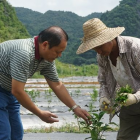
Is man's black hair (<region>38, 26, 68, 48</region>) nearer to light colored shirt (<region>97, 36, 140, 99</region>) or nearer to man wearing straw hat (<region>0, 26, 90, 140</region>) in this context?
man wearing straw hat (<region>0, 26, 90, 140</region>)

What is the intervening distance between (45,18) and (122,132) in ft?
245

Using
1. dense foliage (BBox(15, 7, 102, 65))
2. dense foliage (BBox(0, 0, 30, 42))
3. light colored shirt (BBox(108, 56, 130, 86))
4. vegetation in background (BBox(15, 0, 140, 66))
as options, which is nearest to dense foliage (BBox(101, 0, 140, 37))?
vegetation in background (BBox(15, 0, 140, 66))

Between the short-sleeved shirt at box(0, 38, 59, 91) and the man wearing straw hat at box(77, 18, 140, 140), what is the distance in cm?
36

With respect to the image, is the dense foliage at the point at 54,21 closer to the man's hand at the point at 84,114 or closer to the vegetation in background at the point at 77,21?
the vegetation in background at the point at 77,21

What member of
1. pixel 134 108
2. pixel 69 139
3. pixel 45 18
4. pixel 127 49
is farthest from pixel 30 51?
pixel 45 18

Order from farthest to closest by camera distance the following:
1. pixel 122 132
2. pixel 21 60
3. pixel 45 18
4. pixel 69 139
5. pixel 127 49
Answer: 1. pixel 45 18
2. pixel 69 139
3. pixel 122 132
4. pixel 127 49
5. pixel 21 60

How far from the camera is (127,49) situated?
288cm

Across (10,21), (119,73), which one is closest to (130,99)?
(119,73)

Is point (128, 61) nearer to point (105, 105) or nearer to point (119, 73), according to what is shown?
point (119, 73)

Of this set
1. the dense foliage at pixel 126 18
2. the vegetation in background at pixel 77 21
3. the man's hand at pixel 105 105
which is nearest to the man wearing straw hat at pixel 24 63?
the man's hand at pixel 105 105

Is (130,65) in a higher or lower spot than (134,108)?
higher

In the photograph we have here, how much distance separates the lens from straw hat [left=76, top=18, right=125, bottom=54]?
2751mm

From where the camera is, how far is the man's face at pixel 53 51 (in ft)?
8.85

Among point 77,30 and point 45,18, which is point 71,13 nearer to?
point 45,18
